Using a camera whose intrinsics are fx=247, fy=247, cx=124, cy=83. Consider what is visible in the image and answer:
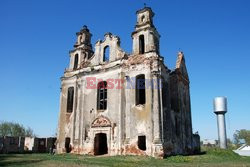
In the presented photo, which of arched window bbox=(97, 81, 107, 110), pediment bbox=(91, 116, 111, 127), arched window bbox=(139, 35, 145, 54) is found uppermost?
arched window bbox=(139, 35, 145, 54)

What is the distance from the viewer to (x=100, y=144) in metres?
23.0

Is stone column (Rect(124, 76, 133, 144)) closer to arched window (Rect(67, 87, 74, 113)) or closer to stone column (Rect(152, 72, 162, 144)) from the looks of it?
stone column (Rect(152, 72, 162, 144))

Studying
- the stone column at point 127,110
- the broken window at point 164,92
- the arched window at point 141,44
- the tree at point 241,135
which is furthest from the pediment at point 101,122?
the tree at point 241,135

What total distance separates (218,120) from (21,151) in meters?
30.5

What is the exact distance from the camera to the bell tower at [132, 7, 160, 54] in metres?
21.9

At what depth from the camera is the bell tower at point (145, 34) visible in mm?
21906

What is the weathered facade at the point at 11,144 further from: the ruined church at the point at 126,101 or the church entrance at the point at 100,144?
the church entrance at the point at 100,144

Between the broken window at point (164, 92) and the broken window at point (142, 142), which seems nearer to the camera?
the broken window at point (142, 142)

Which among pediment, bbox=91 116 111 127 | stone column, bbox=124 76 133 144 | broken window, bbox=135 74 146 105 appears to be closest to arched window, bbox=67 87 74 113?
pediment, bbox=91 116 111 127

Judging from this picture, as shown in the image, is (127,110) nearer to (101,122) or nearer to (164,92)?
(101,122)

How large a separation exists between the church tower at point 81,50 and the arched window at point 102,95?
13.8ft

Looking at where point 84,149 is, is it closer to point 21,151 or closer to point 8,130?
point 21,151

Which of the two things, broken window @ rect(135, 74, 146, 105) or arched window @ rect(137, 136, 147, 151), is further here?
broken window @ rect(135, 74, 146, 105)

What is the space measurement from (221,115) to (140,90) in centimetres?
2489
